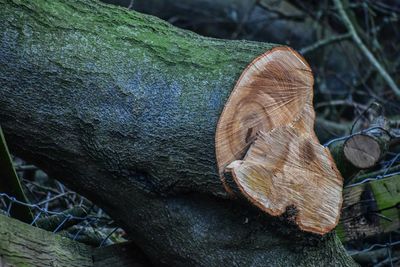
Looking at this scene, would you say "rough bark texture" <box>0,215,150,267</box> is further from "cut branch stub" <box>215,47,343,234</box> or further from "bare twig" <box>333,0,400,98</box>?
"bare twig" <box>333,0,400,98</box>

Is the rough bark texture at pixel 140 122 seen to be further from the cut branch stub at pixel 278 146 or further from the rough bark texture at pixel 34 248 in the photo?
the rough bark texture at pixel 34 248

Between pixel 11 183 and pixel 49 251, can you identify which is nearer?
pixel 49 251

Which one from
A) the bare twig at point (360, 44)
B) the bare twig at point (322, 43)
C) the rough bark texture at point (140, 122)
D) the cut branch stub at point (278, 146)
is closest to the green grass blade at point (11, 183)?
the rough bark texture at point (140, 122)

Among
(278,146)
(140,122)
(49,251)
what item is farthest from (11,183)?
(278,146)

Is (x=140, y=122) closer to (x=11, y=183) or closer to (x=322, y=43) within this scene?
(x=11, y=183)

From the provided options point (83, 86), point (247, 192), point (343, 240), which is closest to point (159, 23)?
point (83, 86)

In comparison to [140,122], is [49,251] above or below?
below

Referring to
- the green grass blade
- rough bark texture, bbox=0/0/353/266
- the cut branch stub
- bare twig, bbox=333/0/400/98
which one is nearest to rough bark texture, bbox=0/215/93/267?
rough bark texture, bbox=0/0/353/266

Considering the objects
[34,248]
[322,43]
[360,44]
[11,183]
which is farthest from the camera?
[322,43]
